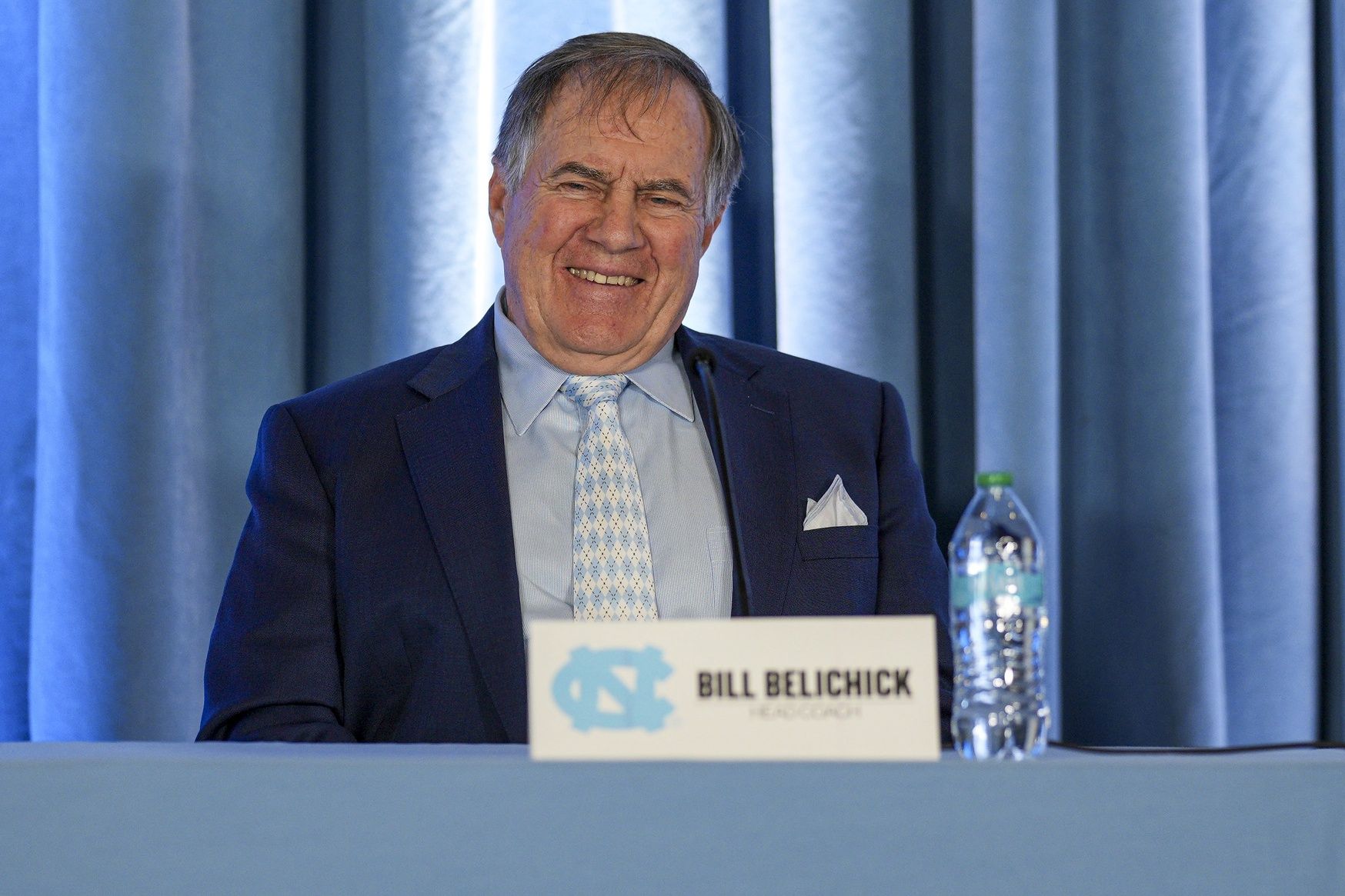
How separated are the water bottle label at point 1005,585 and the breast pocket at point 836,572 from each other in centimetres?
39

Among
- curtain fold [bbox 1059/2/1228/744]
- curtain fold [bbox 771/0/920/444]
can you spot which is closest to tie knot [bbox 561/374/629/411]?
curtain fold [bbox 771/0/920/444]

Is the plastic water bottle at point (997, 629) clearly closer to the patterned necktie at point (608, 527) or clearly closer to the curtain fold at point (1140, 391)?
the patterned necktie at point (608, 527)

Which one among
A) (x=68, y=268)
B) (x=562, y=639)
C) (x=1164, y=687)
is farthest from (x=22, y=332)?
(x=1164, y=687)

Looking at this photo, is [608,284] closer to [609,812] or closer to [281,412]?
[281,412]

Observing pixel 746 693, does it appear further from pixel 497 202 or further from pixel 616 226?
pixel 497 202

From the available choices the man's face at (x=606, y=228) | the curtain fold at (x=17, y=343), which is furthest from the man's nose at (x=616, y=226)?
the curtain fold at (x=17, y=343)

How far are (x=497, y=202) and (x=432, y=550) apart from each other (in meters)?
0.50

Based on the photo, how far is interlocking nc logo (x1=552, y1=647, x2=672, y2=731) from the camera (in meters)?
0.73

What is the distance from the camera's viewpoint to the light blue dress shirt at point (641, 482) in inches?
61.5

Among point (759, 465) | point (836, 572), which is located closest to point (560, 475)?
point (759, 465)

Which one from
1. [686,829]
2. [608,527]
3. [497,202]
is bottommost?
[686,829]

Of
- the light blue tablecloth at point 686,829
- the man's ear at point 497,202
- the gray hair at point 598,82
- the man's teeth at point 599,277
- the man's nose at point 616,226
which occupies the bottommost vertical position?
the light blue tablecloth at point 686,829

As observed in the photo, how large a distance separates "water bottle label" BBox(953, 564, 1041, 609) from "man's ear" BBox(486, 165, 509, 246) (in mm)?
854

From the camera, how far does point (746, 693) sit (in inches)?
28.6
